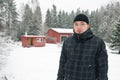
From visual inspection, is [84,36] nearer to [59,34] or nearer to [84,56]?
[84,56]

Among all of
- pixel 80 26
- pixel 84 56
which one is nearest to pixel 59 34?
pixel 80 26

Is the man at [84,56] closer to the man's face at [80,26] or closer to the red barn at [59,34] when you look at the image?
the man's face at [80,26]

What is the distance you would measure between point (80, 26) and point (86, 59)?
1.63 ft

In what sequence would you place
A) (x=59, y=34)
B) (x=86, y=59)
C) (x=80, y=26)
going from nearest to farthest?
1. (x=86, y=59)
2. (x=80, y=26)
3. (x=59, y=34)

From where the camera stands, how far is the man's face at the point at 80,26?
10.5 ft

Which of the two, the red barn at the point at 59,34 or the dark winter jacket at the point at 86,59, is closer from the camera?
the dark winter jacket at the point at 86,59

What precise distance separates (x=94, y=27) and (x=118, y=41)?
32452mm

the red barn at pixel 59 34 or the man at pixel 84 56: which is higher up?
the man at pixel 84 56

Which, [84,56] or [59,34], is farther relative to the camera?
[59,34]

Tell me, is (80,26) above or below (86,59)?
above

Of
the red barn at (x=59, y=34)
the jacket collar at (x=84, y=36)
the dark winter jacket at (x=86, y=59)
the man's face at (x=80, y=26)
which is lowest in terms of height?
the red barn at (x=59, y=34)

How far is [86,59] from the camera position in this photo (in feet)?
10.3

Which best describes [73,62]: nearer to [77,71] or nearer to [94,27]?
[77,71]

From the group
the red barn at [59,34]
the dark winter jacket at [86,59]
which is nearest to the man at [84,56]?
the dark winter jacket at [86,59]
